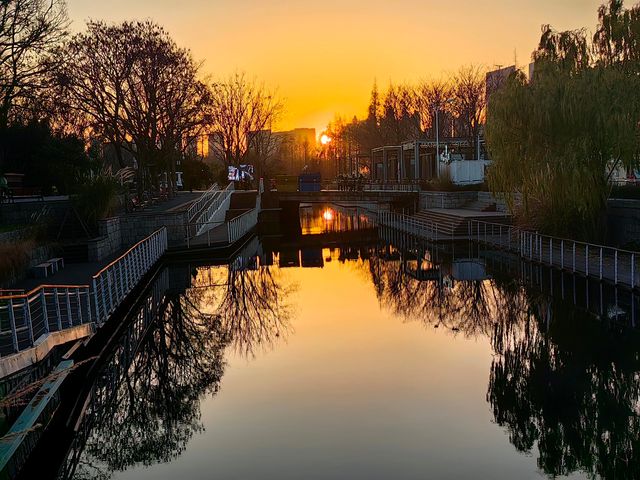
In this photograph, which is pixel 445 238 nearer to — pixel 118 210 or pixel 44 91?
pixel 118 210

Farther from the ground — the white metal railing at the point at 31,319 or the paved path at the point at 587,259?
the white metal railing at the point at 31,319

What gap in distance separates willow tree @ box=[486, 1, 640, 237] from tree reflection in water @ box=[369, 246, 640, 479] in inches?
221

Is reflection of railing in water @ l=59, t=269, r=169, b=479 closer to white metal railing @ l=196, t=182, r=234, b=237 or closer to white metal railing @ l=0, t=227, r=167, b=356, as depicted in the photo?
white metal railing @ l=0, t=227, r=167, b=356

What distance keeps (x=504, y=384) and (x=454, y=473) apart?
386 centimetres

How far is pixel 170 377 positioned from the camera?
13.4m

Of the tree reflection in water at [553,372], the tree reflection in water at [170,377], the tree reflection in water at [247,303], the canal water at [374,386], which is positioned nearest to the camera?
the canal water at [374,386]

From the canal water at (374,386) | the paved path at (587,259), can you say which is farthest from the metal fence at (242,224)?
the paved path at (587,259)

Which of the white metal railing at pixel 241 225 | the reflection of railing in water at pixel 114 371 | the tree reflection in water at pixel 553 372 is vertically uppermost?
the white metal railing at pixel 241 225

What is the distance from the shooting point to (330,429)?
10.3 m

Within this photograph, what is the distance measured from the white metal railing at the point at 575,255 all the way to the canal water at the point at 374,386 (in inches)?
30.0

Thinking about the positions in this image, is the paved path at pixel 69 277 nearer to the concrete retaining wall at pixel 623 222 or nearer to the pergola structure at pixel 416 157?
the concrete retaining wall at pixel 623 222

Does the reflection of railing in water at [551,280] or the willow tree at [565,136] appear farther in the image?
the willow tree at [565,136]

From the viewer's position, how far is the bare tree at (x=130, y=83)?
3506 centimetres

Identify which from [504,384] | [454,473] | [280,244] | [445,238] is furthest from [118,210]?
[454,473]
